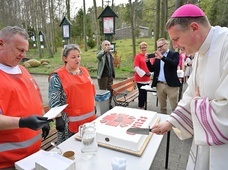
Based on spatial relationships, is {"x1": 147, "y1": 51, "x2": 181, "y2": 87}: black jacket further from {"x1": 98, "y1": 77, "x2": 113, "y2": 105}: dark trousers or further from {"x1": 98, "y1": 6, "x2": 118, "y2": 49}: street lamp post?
{"x1": 98, "y1": 6, "x2": 118, "y2": 49}: street lamp post

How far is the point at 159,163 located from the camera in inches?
121

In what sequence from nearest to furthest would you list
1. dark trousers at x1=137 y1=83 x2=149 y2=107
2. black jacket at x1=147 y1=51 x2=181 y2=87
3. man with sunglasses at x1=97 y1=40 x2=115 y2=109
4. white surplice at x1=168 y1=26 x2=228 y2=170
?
white surplice at x1=168 y1=26 x2=228 y2=170
black jacket at x1=147 y1=51 x2=181 y2=87
dark trousers at x1=137 y1=83 x2=149 y2=107
man with sunglasses at x1=97 y1=40 x2=115 y2=109

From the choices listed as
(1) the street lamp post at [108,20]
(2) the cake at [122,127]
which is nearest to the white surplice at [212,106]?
(2) the cake at [122,127]

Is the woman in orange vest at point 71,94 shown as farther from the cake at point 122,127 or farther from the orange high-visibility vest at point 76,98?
the cake at point 122,127

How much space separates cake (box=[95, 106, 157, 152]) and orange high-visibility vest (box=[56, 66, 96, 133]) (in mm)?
317

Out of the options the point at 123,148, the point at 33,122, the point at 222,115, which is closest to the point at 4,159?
the point at 33,122

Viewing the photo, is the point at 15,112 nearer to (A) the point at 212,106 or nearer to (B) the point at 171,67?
(A) the point at 212,106

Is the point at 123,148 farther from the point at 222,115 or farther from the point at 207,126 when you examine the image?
the point at 222,115

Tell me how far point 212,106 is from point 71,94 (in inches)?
57.8

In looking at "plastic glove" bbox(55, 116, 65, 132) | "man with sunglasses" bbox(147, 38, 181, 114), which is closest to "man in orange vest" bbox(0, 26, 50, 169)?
"plastic glove" bbox(55, 116, 65, 132)

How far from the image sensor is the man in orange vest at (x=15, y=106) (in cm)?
140

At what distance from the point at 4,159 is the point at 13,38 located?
0.95 m

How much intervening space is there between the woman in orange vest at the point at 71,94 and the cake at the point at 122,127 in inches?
12.9

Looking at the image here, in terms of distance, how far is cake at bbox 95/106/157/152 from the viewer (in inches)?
62.7
